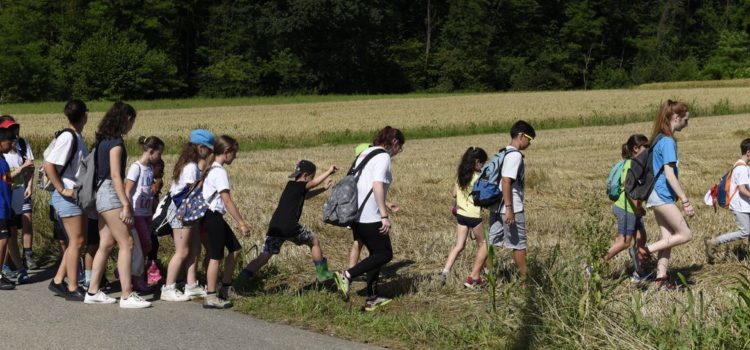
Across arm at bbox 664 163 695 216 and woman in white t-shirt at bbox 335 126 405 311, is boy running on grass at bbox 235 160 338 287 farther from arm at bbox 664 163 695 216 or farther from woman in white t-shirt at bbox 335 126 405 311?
arm at bbox 664 163 695 216

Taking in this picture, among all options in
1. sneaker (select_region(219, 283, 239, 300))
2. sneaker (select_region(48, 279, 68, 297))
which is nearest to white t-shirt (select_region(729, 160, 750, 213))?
sneaker (select_region(219, 283, 239, 300))

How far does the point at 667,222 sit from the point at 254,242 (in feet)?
14.4

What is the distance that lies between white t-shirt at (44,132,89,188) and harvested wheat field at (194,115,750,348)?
185 centimetres

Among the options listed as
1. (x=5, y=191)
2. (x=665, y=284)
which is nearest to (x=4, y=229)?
(x=5, y=191)

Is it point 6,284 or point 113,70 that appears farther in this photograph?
point 113,70

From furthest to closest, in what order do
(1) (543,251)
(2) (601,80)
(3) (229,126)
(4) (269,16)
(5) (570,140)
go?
(2) (601,80) < (4) (269,16) < (3) (229,126) < (5) (570,140) < (1) (543,251)

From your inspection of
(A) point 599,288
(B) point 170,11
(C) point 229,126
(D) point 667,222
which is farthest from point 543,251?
(B) point 170,11

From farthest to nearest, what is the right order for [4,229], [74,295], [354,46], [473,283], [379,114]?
1. [354,46]
2. [379,114]
3. [4,229]
4. [473,283]
5. [74,295]

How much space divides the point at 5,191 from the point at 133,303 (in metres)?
2.13

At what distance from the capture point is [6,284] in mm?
8750

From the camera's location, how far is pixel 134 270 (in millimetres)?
8336

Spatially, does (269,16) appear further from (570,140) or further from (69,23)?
(570,140)

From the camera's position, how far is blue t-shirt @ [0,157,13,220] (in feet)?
29.3

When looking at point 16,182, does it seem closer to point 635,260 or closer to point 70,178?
point 70,178
